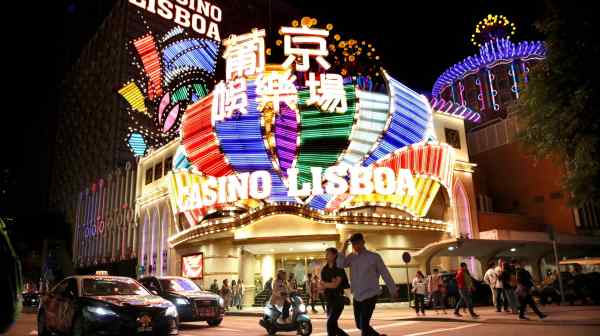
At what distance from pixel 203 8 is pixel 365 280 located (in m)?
68.1

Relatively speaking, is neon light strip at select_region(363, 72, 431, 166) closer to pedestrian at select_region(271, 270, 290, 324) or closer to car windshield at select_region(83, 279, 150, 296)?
pedestrian at select_region(271, 270, 290, 324)

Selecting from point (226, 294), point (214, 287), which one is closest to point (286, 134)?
point (226, 294)

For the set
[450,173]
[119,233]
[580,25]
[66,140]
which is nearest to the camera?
[580,25]

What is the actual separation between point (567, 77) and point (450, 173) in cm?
1898

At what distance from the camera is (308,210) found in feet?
87.5

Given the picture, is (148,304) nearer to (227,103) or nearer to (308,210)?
(308,210)

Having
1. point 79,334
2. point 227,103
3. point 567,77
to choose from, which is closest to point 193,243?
point 227,103

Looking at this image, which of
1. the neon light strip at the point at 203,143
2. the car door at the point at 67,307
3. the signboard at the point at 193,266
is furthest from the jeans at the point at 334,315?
the signboard at the point at 193,266

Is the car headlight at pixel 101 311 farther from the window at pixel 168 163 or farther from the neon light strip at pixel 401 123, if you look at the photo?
the window at pixel 168 163

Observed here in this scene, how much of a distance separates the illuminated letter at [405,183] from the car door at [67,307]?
66.7 ft

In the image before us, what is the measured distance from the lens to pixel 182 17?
6662cm

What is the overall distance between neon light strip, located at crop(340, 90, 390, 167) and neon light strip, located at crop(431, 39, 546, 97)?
33.4 metres

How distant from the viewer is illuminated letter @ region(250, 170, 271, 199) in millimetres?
26781

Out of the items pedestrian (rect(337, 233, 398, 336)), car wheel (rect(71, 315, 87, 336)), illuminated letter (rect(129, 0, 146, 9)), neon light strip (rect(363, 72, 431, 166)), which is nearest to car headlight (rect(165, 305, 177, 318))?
car wheel (rect(71, 315, 87, 336))
